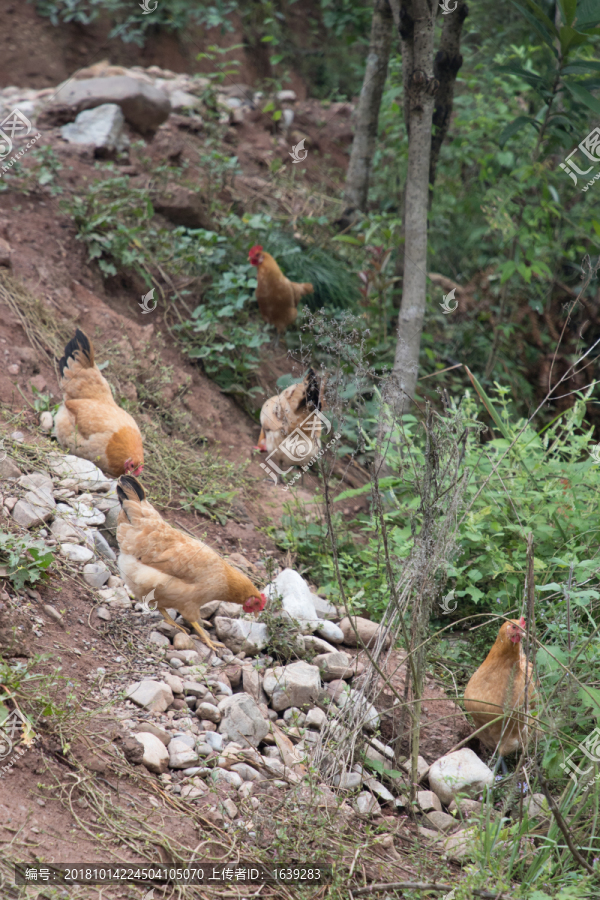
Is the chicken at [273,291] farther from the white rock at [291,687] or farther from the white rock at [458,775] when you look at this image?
the white rock at [458,775]

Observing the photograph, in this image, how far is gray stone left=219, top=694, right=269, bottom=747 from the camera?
275 centimetres

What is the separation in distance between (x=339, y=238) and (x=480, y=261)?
7.04 feet

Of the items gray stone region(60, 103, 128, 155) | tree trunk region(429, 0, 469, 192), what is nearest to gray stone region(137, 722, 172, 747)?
tree trunk region(429, 0, 469, 192)

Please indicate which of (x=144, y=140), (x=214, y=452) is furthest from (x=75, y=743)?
(x=144, y=140)

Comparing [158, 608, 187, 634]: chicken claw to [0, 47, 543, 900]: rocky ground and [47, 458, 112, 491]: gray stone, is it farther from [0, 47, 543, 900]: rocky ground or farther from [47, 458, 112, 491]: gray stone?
[47, 458, 112, 491]: gray stone

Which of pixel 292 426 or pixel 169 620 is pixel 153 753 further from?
pixel 292 426

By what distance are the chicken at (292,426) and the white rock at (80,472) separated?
120 cm

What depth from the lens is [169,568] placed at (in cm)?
317

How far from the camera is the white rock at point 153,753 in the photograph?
97.3 inches

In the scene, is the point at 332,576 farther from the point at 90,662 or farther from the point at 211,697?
the point at 90,662

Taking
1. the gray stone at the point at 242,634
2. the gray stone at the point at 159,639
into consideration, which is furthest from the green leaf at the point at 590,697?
the gray stone at the point at 159,639

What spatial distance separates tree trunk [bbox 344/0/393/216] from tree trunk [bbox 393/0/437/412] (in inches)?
71.7

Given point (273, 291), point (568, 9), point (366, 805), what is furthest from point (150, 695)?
point (568, 9)

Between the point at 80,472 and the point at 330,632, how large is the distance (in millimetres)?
1635
